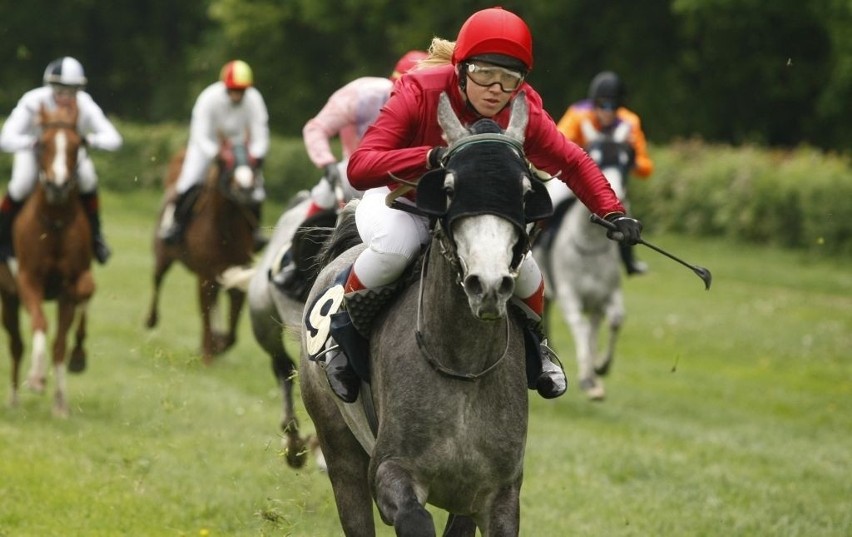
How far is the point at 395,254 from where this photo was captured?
19.1 feet

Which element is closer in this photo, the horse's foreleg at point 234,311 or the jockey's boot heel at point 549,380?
the jockey's boot heel at point 549,380

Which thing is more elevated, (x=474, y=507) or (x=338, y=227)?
(x=338, y=227)

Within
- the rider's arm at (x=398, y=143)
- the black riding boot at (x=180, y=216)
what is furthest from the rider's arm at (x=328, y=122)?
the black riding boot at (x=180, y=216)

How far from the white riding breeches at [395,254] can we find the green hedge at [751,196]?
947 inches

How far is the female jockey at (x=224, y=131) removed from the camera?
15.0 metres

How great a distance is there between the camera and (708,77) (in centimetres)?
4722

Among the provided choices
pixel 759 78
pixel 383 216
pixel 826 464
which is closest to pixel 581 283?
pixel 826 464

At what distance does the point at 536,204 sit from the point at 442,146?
1.96 ft

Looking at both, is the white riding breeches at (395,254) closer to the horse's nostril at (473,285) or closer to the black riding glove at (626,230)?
the black riding glove at (626,230)

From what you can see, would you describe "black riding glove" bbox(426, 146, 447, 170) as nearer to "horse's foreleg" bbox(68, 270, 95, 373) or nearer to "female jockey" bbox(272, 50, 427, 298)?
"female jockey" bbox(272, 50, 427, 298)

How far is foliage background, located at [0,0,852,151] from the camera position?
1692 inches

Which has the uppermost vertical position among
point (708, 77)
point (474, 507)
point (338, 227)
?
point (338, 227)

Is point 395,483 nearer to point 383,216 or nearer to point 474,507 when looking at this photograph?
point 474,507

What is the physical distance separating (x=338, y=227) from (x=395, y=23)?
1702 inches
